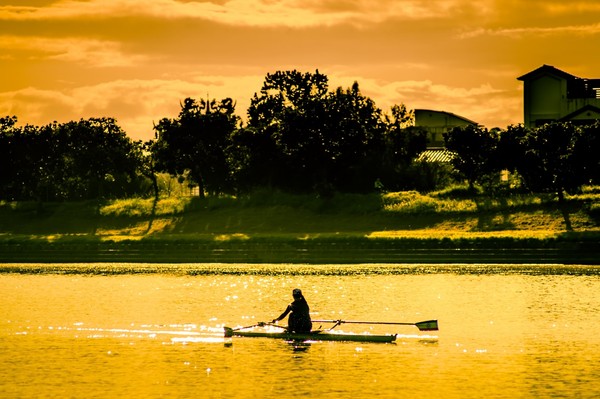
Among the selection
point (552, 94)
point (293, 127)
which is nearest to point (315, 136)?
point (293, 127)

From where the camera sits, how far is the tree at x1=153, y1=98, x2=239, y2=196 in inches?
4262

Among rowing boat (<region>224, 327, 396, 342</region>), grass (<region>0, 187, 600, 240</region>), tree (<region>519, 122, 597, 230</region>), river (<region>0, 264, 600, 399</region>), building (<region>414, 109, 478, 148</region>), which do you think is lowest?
river (<region>0, 264, 600, 399</region>)

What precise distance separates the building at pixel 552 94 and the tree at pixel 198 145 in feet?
116

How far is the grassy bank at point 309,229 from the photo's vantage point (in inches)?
2938

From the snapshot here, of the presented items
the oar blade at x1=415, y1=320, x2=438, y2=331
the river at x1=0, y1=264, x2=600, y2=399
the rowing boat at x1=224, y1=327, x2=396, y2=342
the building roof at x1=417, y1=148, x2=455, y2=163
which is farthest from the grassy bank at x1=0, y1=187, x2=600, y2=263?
the rowing boat at x1=224, y1=327, x2=396, y2=342

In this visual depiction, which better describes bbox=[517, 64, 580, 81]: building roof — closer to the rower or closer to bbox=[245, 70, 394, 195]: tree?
bbox=[245, 70, 394, 195]: tree

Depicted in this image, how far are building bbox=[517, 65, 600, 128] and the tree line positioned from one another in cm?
1344

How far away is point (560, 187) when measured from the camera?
84750mm

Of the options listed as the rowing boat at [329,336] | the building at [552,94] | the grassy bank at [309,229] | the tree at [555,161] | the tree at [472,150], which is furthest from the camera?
the building at [552,94]

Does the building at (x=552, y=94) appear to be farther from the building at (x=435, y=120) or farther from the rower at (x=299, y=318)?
the rower at (x=299, y=318)

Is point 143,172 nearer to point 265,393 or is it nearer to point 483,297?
point 483,297

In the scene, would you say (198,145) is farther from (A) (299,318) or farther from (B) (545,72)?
(A) (299,318)

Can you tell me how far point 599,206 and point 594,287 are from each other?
26499mm

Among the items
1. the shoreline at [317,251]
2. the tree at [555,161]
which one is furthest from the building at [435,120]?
the shoreline at [317,251]
